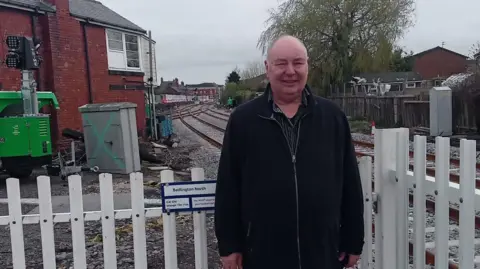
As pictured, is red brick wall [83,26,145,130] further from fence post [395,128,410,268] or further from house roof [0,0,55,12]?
fence post [395,128,410,268]

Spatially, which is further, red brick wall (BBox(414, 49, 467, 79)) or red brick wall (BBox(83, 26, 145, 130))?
red brick wall (BBox(414, 49, 467, 79))

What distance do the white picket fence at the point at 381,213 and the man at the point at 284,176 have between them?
1.29 ft

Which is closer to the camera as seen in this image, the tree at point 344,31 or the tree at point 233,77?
the tree at point 344,31

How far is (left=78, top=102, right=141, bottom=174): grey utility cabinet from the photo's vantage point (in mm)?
10781

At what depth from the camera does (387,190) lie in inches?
114

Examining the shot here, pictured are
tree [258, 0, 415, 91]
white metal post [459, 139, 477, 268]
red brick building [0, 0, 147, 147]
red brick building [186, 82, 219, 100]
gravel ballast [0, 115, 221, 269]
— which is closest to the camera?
white metal post [459, 139, 477, 268]

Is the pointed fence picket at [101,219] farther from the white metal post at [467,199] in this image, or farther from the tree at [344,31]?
the tree at [344,31]

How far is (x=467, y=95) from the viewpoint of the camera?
17.0 metres

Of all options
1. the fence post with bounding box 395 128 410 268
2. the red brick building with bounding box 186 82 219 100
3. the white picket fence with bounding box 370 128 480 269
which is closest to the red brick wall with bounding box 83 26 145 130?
the white picket fence with bounding box 370 128 480 269

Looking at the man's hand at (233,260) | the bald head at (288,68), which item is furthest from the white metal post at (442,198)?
the man's hand at (233,260)

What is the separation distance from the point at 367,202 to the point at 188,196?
117 cm

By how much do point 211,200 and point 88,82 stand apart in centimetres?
1399

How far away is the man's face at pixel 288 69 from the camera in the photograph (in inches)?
96.7

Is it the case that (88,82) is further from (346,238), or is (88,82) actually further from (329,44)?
(329,44)
